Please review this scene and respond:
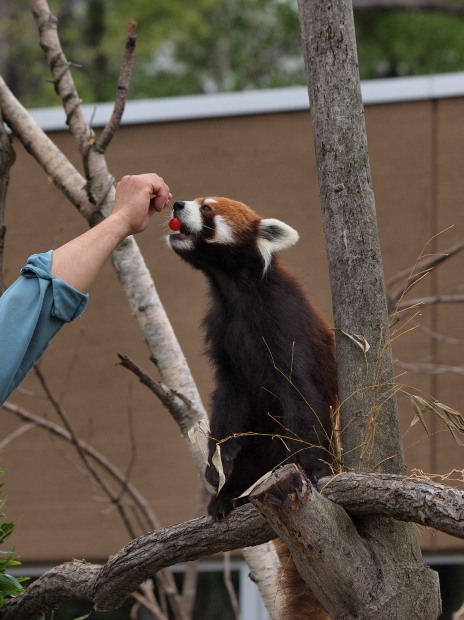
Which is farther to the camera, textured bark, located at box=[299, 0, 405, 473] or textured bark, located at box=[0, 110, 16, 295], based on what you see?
textured bark, located at box=[0, 110, 16, 295]

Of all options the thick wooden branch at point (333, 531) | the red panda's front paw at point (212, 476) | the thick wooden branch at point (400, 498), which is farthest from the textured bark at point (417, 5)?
the thick wooden branch at point (400, 498)

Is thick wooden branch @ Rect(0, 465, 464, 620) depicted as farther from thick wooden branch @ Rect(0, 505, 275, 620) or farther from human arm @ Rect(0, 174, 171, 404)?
human arm @ Rect(0, 174, 171, 404)

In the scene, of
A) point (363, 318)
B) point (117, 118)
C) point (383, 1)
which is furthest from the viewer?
point (383, 1)

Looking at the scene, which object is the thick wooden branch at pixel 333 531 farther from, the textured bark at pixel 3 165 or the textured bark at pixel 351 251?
the textured bark at pixel 3 165

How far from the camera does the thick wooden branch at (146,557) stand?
2574mm

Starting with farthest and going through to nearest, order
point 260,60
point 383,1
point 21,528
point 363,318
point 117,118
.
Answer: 1. point 260,60
2. point 383,1
3. point 21,528
4. point 117,118
5. point 363,318

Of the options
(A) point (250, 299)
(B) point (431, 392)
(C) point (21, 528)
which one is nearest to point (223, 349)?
(A) point (250, 299)

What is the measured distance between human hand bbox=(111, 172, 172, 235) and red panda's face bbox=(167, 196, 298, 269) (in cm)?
93

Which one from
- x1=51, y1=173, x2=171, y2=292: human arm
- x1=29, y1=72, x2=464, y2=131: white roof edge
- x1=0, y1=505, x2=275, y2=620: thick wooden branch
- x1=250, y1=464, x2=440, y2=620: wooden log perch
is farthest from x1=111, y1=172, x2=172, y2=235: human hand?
x1=29, y1=72, x2=464, y2=131: white roof edge

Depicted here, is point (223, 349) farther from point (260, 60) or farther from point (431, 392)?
point (260, 60)

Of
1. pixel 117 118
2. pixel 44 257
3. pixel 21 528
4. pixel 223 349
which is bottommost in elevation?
pixel 21 528

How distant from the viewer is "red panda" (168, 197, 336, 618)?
3.01 m

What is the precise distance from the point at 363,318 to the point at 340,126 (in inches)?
20.7

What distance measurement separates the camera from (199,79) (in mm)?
16688
